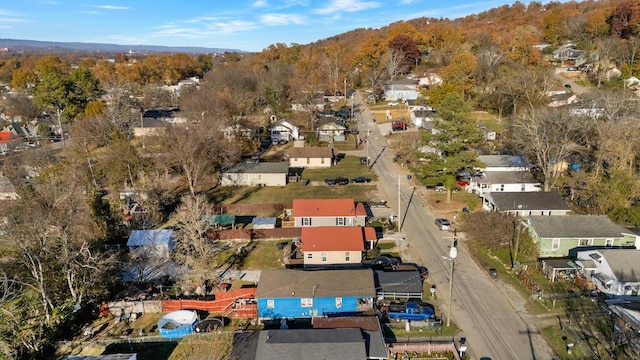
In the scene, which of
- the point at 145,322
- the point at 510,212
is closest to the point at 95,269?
the point at 145,322

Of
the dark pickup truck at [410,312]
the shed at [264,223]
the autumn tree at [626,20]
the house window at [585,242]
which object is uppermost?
the autumn tree at [626,20]

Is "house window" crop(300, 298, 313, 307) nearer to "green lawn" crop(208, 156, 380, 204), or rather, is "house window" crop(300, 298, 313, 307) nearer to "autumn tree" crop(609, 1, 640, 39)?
"green lawn" crop(208, 156, 380, 204)

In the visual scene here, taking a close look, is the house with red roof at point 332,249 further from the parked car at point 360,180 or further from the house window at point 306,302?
the parked car at point 360,180

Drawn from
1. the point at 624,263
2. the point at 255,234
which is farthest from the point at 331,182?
the point at 624,263

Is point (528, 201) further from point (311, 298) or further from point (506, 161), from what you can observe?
point (311, 298)

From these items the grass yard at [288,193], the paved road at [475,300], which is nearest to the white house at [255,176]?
the grass yard at [288,193]

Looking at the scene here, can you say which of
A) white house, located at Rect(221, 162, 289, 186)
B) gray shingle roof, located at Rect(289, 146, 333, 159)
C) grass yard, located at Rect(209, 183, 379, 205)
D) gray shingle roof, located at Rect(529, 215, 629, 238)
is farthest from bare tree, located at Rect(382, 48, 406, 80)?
gray shingle roof, located at Rect(529, 215, 629, 238)
